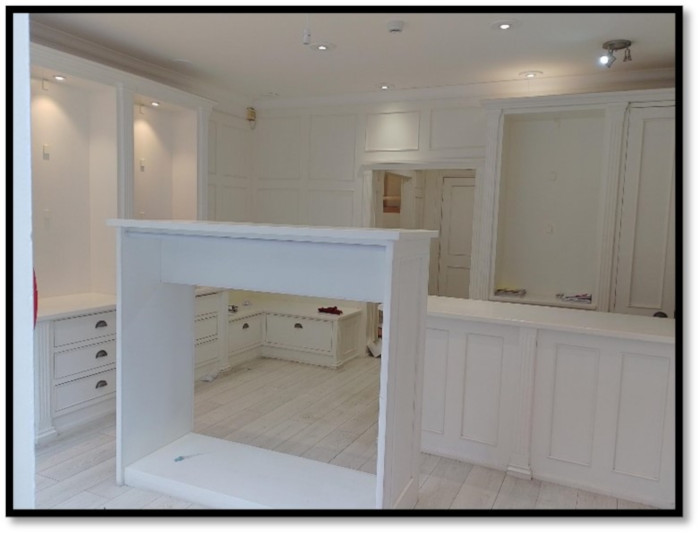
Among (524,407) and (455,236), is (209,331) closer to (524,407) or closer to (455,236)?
(524,407)

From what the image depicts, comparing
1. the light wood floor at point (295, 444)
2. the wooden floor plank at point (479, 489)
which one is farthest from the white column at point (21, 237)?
the wooden floor plank at point (479, 489)

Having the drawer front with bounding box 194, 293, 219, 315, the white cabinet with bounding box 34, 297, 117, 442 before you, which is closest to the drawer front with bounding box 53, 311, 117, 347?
the white cabinet with bounding box 34, 297, 117, 442

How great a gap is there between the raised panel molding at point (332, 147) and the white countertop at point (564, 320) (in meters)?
2.50

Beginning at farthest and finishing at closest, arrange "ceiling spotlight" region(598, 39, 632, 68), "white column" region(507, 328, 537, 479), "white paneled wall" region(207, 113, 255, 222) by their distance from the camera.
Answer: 1. "white paneled wall" region(207, 113, 255, 222)
2. "ceiling spotlight" region(598, 39, 632, 68)
3. "white column" region(507, 328, 537, 479)

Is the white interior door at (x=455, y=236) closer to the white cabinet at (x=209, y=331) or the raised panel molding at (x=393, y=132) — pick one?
the raised panel molding at (x=393, y=132)

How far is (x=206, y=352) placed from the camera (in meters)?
4.52

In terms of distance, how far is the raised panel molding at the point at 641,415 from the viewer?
256 cm

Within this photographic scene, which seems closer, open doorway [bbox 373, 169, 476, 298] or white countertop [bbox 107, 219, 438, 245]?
white countertop [bbox 107, 219, 438, 245]

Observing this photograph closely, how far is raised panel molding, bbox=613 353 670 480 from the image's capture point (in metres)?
2.56

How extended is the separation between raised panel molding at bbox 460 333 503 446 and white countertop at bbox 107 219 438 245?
871 mm

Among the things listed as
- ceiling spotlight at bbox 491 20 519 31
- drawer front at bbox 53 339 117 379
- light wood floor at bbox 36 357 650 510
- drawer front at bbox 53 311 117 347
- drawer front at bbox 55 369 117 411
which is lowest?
light wood floor at bbox 36 357 650 510

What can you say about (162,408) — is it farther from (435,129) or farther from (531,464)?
Answer: (435,129)

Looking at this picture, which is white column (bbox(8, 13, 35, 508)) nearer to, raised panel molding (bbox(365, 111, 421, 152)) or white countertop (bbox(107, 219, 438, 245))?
white countertop (bbox(107, 219, 438, 245))

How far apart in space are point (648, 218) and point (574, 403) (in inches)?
74.6
